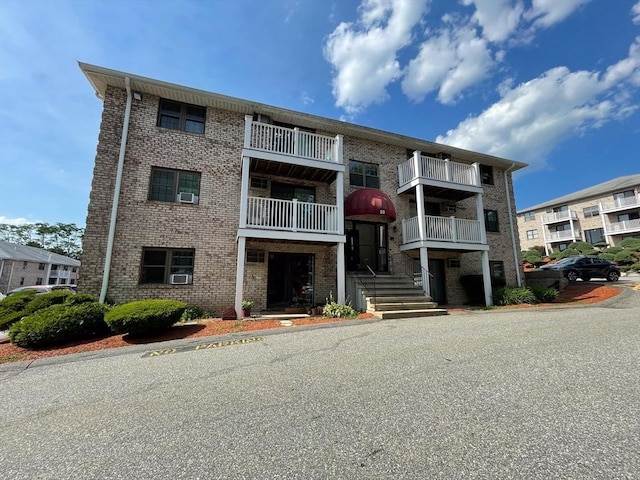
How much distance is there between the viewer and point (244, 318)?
939 centimetres

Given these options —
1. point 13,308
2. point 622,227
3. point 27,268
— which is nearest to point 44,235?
point 27,268

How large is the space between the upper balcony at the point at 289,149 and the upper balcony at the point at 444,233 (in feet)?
14.8

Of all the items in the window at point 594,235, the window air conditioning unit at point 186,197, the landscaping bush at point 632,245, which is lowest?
the window air conditioning unit at point 186,197

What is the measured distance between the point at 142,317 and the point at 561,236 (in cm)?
5001

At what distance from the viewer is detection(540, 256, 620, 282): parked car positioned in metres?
19.2

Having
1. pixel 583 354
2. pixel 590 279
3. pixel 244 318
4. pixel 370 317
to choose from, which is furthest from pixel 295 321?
pixel 590 279

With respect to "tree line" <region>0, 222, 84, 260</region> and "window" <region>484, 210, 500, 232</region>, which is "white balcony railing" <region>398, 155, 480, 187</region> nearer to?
"window" <region>484, 210, 500, 232</region>

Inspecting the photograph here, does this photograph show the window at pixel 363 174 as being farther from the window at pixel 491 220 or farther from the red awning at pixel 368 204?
the window at pixel 491 220

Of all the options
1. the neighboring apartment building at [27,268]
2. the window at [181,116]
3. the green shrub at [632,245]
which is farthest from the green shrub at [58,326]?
the green shrub at [632,245]

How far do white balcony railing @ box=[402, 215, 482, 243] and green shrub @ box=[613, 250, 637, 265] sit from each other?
78.3 feet

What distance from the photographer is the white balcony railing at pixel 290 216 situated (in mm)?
10250

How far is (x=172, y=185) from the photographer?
10.7 meters

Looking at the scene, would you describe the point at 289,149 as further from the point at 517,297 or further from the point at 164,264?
the point at 517,297

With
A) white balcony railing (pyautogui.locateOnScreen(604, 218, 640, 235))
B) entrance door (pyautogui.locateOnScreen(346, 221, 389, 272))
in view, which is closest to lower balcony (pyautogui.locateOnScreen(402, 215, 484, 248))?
entrance door (pyautogui.locateOnScreen(346, 221, 389, 272))
